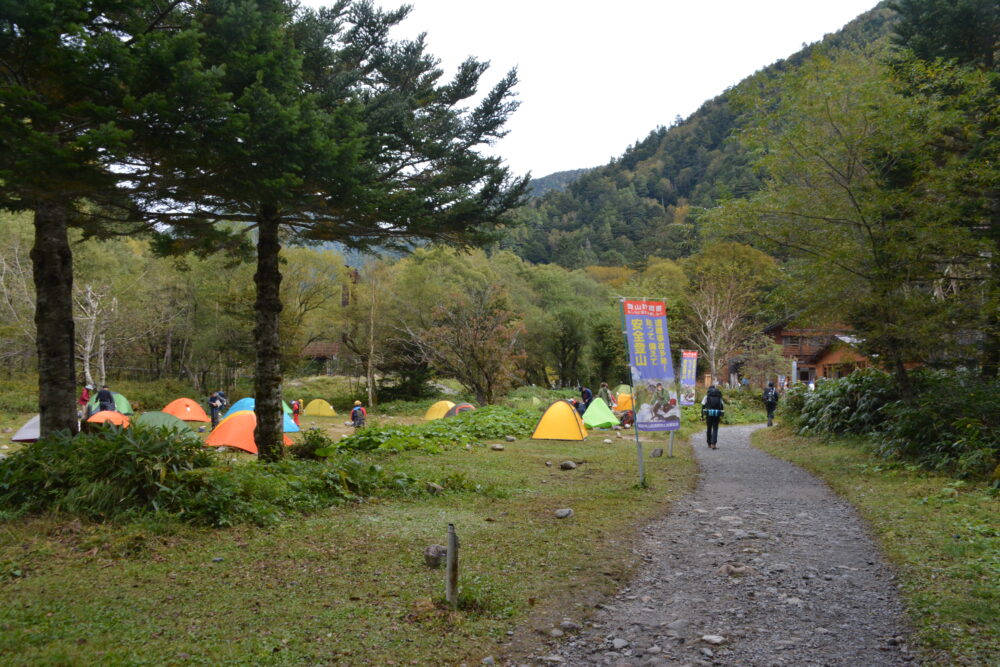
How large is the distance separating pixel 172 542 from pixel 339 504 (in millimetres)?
2137

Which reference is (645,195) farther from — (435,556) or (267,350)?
(435,556)

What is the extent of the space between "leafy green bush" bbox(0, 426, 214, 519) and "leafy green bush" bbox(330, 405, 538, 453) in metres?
4.47

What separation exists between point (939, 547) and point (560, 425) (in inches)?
439

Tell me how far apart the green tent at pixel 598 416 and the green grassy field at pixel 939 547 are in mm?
9083

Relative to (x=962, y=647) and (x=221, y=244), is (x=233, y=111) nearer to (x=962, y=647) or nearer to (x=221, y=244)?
(x=221, y=244)

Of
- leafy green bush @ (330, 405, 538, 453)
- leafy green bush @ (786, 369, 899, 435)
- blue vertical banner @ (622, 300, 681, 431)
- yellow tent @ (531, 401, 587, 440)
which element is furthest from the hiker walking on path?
leafy green bush @ (786, 369, 899, 435)

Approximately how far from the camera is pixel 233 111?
6.31m

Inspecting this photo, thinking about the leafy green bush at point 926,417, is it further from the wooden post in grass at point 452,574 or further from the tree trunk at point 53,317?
the tree trunk at point 53,317

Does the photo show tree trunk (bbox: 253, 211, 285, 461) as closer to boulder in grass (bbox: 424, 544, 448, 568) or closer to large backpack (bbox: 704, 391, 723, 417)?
boulder in grass (bbox: 424, 544, 448, 568)

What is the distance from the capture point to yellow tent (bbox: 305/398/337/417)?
1180 inches

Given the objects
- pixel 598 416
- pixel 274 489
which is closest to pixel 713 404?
pixel 598 416

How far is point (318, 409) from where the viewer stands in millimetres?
30188

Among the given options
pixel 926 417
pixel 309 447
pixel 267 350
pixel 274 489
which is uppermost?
pixel 267 350

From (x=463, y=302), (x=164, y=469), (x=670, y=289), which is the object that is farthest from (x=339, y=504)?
(x=670, y=289)
